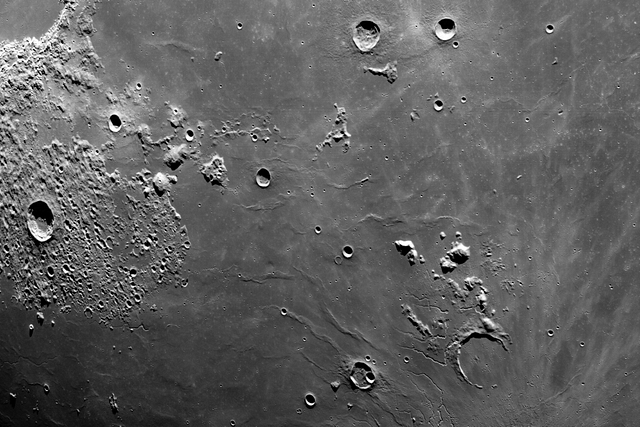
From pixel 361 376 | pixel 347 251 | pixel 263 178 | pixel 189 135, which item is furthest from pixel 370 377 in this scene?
pixel 189 135

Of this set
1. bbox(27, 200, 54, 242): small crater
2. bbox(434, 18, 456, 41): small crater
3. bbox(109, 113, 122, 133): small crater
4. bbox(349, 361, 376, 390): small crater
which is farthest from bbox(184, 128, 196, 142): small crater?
bbox(349, 361, 376, 390): small crater

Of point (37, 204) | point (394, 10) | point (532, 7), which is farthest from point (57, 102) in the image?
point (532, 7)

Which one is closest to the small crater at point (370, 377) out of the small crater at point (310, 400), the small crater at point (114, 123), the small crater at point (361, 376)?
the small crater at point (361, 376)

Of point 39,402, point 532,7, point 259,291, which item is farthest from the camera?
point 39,402

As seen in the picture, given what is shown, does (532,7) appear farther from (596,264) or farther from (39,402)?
(39,402)

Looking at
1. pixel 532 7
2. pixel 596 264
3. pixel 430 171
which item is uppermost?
pixel 532 7

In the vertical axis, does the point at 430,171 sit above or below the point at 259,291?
above

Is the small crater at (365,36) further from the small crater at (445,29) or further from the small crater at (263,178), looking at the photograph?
the small crater at (263,178)
